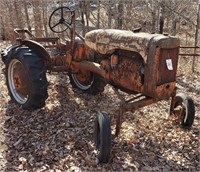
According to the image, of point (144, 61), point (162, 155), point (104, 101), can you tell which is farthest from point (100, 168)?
point (104, 101)

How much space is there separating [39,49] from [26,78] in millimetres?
515

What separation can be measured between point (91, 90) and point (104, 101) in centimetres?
34

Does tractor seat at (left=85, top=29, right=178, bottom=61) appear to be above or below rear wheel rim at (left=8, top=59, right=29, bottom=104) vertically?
above

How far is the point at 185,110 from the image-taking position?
446 centimetres

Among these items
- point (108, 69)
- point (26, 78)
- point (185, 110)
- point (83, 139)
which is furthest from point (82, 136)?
point (185, 110)

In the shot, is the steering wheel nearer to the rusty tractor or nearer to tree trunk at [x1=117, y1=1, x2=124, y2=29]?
the rusty tractor

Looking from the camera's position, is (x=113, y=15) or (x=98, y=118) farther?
(x=113, y=15)

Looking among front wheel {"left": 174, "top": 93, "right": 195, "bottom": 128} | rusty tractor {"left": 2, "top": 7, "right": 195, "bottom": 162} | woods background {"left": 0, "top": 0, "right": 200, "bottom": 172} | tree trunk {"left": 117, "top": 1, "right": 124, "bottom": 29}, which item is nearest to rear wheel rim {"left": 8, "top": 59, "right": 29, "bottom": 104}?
rusty tractor {"left": 2, "top": 7, "right": 195, "bottom": 162}

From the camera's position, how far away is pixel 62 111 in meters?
5.17

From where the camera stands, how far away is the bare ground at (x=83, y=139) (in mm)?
3754

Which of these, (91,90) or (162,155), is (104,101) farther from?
(162,155)

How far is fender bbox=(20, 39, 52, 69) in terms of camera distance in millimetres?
5029

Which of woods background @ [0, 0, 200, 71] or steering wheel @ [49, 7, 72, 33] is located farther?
woods background @ [0, 0, 200, 71]

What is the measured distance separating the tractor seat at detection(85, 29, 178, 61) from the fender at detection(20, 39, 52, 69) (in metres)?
0.74
